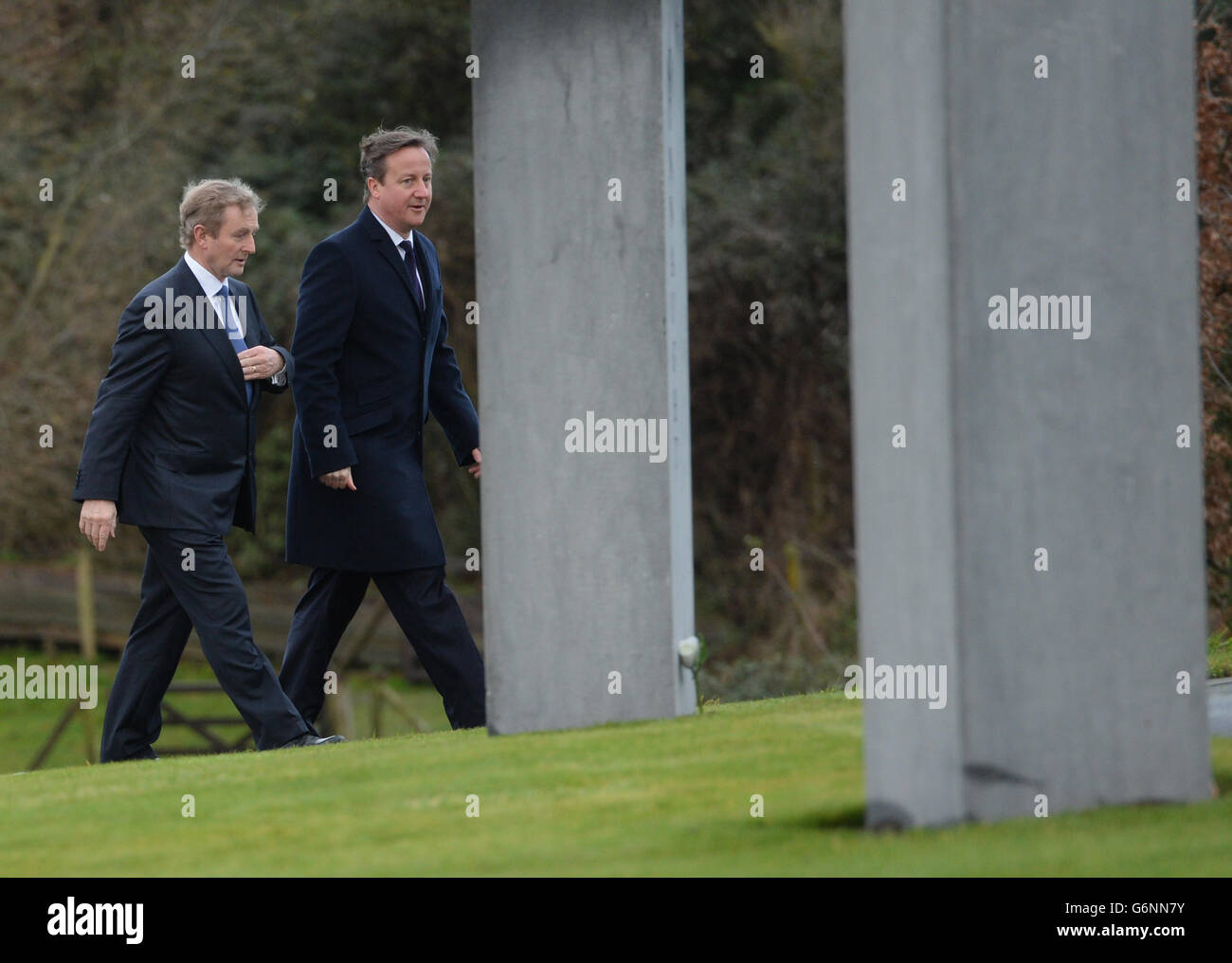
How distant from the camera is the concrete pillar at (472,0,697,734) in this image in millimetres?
6230

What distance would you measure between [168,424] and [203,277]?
55cm

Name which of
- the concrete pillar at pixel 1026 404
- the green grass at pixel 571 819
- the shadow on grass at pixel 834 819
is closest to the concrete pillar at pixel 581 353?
the green grass at pixel 571 819

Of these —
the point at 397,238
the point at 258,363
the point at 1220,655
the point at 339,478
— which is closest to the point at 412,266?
the point at 397,238

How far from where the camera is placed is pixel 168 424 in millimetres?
6625

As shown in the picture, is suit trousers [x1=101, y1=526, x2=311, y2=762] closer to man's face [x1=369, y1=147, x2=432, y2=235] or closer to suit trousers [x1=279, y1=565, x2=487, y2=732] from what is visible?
suit trousers [x1=279, y1=565, x2=487, y2=732]

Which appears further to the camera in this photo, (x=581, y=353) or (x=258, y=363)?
(x=258, y=363)

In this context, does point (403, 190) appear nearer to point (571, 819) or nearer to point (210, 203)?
point (210, 203)

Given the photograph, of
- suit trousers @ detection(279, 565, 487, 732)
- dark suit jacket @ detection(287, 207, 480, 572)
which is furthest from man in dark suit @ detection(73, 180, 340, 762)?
suit trousers @ detection(279, 565, 487, 732)

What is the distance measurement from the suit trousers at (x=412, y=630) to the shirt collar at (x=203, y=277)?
1.06m

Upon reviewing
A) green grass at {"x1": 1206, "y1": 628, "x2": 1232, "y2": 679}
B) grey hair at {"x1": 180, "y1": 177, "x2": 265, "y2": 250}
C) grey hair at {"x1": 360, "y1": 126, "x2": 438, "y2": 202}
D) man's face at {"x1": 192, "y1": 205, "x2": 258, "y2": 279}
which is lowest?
green grass at {"x1": 1206, "y1": 628, "x2": 1232, "y2": 679}

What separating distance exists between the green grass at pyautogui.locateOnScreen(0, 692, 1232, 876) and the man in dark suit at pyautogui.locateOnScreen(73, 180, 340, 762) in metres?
0.52

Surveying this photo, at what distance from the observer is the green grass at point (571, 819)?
412 centimetres

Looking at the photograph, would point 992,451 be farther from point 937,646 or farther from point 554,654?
point 554,654

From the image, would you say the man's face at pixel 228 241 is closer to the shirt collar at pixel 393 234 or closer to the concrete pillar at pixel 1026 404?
the shirt collar at pixel 393 234
